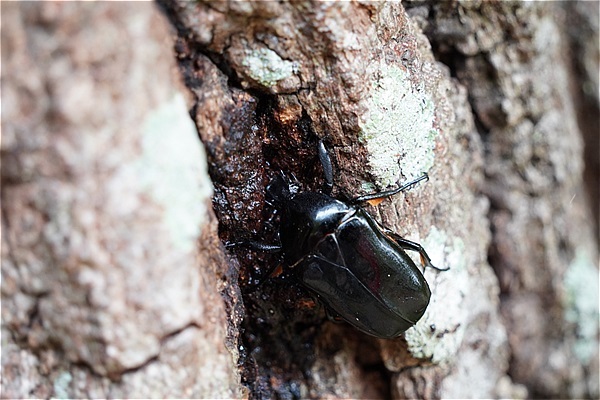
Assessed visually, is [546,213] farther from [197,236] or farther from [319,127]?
[197,236]

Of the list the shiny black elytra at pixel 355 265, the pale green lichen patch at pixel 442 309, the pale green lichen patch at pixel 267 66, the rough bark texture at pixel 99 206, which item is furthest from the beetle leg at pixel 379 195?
the rough bark texture at pixel 99 206

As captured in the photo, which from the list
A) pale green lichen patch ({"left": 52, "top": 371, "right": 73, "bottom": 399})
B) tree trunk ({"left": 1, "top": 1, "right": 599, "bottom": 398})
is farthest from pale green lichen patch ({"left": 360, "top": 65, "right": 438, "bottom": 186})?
pale green lichen patch ({"left": 52, "top": 371, "right": 73, "bottom": 399})

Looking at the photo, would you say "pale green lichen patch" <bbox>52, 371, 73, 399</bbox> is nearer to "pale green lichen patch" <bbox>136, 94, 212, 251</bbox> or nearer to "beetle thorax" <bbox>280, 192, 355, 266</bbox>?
"pale green lichen patch" <bbox>136, 94, 212, 251</bbox>

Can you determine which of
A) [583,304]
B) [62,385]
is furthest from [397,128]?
[583,304]

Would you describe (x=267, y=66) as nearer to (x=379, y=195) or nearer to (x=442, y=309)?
(x=379, y=195)

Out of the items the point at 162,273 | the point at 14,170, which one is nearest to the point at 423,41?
the point at 162,273

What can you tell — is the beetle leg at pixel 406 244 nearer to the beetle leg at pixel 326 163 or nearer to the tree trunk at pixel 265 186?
the tree trunk at pixel 265 186
